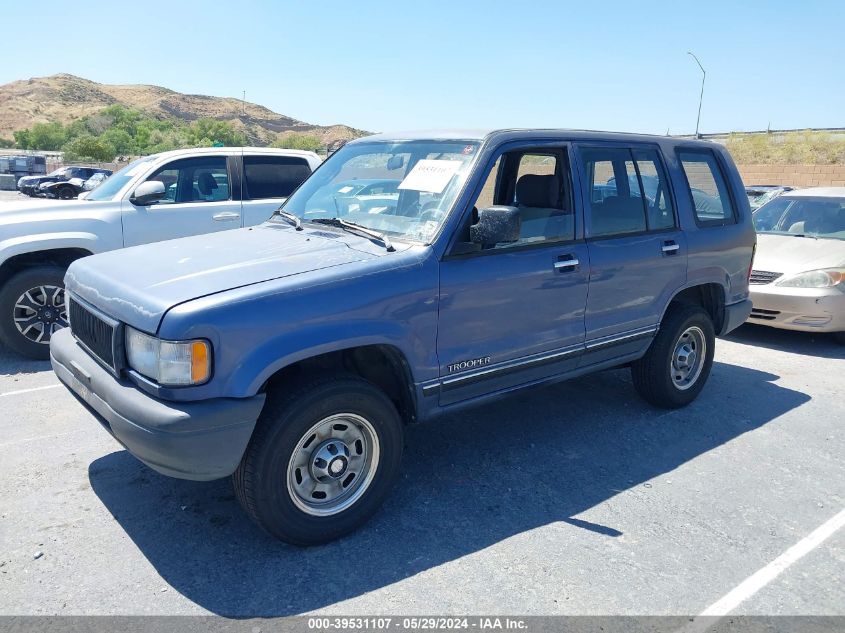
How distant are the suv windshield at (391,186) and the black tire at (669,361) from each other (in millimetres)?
2195

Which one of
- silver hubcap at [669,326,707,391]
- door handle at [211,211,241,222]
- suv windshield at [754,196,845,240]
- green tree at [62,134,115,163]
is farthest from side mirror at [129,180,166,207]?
green tree at [62,134,115,163]

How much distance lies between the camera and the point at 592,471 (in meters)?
4.16

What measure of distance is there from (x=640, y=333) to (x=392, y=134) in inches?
88.1

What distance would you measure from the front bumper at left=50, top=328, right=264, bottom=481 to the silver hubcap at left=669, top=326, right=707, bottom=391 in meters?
3.50

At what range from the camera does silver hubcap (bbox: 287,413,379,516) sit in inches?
125

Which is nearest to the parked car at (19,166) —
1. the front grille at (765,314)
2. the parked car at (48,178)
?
the parked car at (48,178)

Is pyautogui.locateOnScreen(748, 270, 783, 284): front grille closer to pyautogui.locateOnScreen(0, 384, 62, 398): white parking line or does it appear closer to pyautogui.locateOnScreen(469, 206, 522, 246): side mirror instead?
pyautogui.locateOnScreen(469, 206, 522, 246): side mirror

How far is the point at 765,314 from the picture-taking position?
7.34 metres

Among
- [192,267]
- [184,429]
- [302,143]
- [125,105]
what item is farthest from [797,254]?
[125,105]

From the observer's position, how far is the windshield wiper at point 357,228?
3.53 m

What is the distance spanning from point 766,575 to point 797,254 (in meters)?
5.47

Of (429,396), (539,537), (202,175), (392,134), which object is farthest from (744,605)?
(202,175)

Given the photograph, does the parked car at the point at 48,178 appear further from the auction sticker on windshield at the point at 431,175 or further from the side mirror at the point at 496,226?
the side mirror at the point at 496,226

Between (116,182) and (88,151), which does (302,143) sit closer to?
(88,151)
